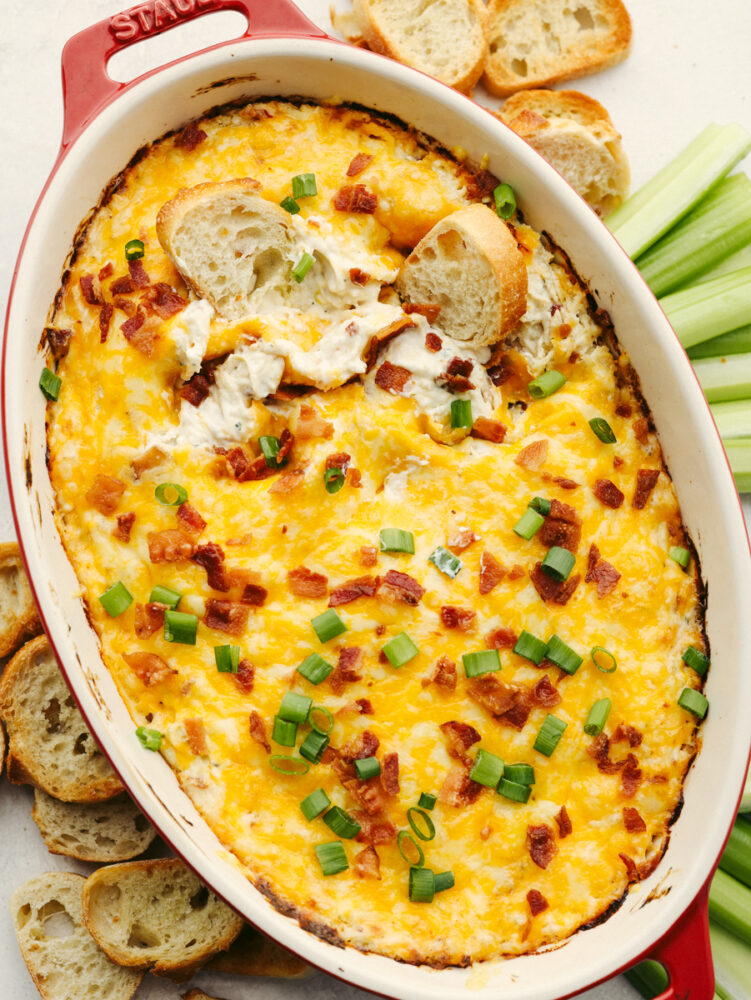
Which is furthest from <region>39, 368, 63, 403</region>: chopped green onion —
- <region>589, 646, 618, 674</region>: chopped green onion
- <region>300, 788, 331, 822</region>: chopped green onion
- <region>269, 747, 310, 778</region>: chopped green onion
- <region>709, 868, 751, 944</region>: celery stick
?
<region>709, 868, 751, 944</region>: celery stick

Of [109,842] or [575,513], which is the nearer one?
[575,513]

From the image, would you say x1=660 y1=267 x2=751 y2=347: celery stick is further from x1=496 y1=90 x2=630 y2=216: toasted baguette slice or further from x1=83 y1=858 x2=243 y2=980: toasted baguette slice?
x1=83 y1=858 x2=243 y2=980: toasted baguette slice

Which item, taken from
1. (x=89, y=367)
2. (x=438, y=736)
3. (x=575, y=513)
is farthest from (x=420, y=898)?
(x=89, y=367)

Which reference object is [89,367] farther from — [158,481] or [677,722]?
[677,722]

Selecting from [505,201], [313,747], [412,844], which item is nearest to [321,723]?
[313,747]

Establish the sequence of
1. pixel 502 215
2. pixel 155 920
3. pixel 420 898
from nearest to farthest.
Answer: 1. pixel 420 898
2. pixel 502 215
3. pixel 155 920
